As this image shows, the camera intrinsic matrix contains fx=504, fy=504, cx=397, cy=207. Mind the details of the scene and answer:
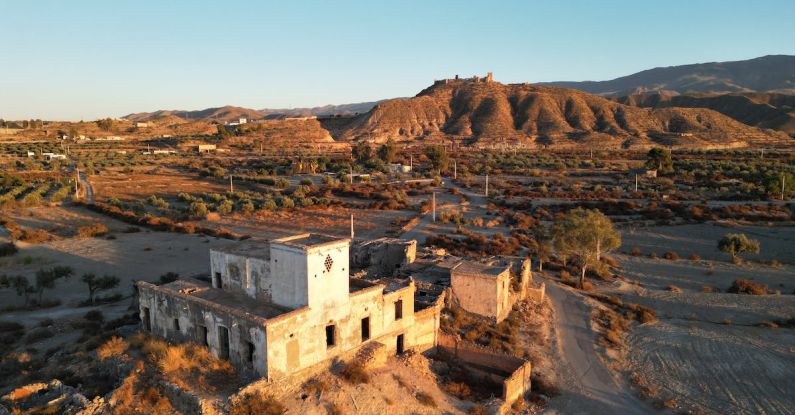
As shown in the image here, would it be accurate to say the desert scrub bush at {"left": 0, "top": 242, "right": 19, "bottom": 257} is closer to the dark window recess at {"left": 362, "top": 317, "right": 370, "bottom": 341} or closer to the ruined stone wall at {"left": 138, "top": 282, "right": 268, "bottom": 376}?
the ruined stone wall at {"left": 138, "top": 282, "right": 268, "bottom": 376}

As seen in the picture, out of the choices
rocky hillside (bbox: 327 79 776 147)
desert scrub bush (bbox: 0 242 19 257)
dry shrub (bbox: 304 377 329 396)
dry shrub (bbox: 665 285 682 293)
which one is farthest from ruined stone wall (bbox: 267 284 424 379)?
rocky hillside (bbox: 327 79 776 147)

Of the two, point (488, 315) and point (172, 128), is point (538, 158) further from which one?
point (172, 128)

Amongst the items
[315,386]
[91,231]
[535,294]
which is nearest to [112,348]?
[315,386]

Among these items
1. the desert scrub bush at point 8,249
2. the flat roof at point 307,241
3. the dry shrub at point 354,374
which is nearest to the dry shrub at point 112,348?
the flat roof at point 307,241

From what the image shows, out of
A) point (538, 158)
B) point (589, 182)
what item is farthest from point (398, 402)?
point (538, 158)

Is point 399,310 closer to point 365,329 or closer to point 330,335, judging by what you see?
point 365,329

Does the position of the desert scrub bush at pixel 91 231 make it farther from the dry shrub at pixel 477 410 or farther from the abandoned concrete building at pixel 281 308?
the dry shrub at pixel 477 410

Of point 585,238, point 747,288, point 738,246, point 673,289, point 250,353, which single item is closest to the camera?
point 250,353
